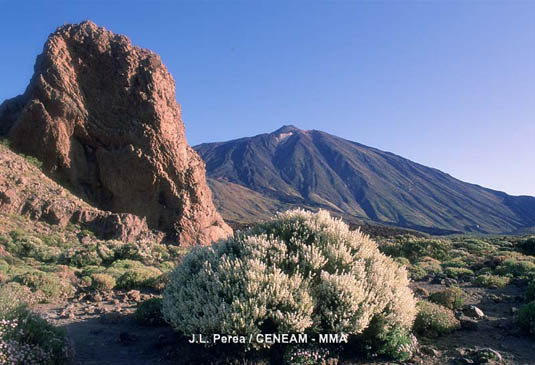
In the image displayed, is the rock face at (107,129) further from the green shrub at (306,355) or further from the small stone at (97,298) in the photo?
the green shrub at (306,355)

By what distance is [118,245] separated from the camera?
15.6 m

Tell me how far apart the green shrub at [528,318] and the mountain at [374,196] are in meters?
101

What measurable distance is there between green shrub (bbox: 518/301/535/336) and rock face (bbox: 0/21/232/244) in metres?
17.5

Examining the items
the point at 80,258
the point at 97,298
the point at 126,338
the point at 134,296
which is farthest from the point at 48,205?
the point at 126,338

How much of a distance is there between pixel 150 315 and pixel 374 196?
16510 cm

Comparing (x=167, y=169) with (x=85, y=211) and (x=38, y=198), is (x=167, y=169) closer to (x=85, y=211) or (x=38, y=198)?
(x=85, y=211)

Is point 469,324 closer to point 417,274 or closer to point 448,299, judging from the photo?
point 448,299

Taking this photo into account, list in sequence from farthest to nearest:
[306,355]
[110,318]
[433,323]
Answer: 1. [110,318]
2. [433,323]
3. [306,355]

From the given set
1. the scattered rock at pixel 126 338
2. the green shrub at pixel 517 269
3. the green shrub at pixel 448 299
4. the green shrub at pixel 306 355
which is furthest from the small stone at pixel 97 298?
the green shrub at pixel 517 269

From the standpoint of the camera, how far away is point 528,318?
20.7ft

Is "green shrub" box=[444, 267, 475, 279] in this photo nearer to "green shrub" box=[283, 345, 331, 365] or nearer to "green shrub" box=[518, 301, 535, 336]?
"green shrub" box=[518, 301, 535, 336]

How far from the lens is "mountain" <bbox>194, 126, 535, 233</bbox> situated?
13362 cm

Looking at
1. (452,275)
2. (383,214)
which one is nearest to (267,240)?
(452,275)

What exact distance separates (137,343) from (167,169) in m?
16.6
